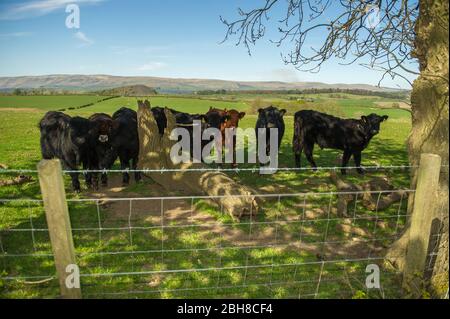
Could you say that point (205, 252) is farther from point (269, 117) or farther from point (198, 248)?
point (269, 117)

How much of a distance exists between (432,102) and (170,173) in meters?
6.77

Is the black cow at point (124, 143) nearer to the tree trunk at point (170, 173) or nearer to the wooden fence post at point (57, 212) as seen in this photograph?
the tree trunk at point (170, 173)

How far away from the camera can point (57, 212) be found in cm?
343

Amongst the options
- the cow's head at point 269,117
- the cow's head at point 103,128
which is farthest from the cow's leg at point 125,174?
the cow's head at point 269,117

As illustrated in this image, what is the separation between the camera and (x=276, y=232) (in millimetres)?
6688

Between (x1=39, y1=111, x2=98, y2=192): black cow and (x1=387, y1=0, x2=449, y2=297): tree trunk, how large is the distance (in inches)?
301

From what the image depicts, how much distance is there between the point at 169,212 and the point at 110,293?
3292 mm

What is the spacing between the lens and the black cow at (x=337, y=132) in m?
11.6

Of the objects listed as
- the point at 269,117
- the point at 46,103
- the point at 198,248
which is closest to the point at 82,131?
the point at 198,248

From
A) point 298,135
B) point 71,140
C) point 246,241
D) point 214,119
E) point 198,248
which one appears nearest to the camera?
point 198,248

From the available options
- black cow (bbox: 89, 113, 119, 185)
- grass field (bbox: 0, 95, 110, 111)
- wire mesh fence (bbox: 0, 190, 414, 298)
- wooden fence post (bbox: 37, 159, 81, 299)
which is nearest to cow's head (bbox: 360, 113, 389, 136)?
wire mesh fence (bbox: 0, 190, 414, 298)

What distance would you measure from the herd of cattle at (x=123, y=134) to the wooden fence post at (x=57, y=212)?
383 centimetres

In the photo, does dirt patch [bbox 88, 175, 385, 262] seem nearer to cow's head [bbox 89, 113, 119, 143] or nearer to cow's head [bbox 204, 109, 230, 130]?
cow's head [bbox 89, 113, 119, 143]

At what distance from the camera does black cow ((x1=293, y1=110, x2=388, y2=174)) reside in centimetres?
1158
